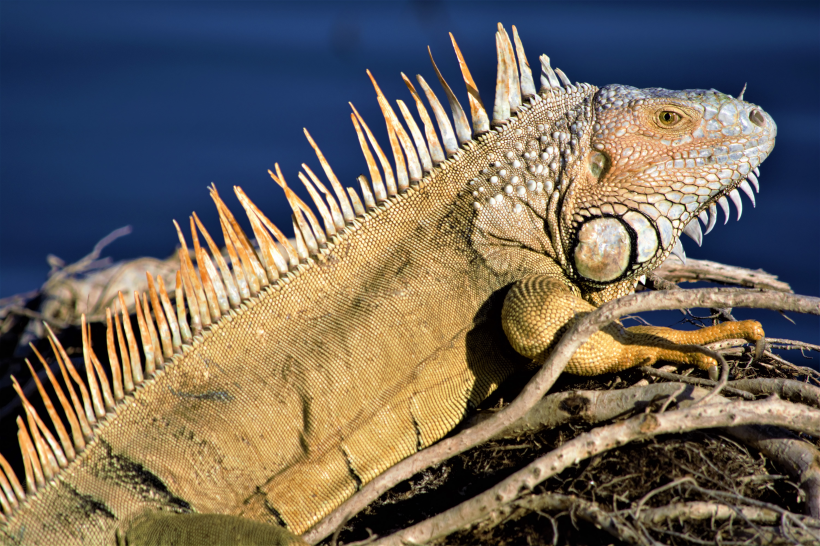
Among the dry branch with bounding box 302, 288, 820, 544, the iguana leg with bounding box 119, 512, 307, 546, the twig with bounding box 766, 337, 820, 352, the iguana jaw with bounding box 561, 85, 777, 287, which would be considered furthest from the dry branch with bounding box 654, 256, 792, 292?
the iguana leg with bounding box 119, 512, 307, 546

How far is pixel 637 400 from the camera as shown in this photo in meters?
2.43

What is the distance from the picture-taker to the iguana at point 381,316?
254 centimetres

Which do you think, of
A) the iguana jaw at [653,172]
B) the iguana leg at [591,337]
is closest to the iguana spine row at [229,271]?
the iguana jaw at [653,172]

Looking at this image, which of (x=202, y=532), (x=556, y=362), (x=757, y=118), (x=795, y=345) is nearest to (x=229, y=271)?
(x=202, y=532)

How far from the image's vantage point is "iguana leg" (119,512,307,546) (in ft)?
7.71

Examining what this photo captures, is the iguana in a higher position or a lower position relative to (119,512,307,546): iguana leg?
higher

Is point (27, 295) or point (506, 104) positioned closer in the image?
point (506, 104)

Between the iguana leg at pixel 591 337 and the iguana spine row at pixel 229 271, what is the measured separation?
1.71 feet

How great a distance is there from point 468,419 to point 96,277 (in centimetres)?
300

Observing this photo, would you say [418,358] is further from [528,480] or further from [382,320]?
[528,480]

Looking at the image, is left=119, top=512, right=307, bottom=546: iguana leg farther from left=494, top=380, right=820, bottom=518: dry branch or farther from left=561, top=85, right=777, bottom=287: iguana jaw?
left=561, top=85, right=777, bottom=287: iguana jaw

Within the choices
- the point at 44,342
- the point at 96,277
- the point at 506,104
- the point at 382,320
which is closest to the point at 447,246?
the point at 382,320

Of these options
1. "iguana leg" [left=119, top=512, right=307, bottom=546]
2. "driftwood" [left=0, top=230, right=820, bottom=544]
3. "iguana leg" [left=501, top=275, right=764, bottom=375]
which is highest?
"iguana leg" [left=501, top=275, right=764, bottom=375]

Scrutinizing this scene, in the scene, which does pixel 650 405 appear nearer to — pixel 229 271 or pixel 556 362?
pixel 556 362
